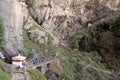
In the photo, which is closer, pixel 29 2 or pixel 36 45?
pixel 36 45

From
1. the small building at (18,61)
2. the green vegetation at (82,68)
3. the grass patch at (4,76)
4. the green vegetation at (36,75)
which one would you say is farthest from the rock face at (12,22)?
the grass patch at (4,76)

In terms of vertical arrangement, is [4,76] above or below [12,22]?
below

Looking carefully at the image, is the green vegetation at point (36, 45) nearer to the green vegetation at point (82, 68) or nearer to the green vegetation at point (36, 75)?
the green vegetation at point (82, 68)

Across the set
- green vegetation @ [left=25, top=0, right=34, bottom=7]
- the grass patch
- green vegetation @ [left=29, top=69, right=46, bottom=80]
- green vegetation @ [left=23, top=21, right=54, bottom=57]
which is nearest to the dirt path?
the grass patch

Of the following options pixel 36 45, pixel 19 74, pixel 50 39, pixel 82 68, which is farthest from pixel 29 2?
pixel 19 74

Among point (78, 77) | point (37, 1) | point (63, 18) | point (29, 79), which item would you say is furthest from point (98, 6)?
point (29, 79)

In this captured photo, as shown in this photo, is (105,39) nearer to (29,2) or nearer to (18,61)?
(29,2)
